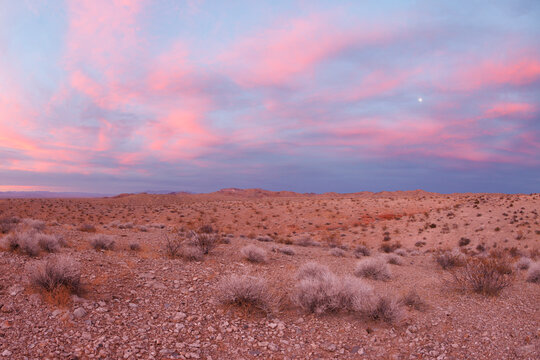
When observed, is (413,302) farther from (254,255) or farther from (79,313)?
(79,313)

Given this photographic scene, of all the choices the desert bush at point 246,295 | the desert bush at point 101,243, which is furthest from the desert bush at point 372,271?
the desert bush at point 101,243

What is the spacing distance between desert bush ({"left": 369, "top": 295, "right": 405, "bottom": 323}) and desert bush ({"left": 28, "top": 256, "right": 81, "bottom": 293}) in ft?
21.5

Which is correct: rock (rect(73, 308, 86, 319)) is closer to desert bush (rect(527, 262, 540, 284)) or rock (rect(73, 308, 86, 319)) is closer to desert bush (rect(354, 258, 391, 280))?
desert bush (rect(354, 258, 391, 280))

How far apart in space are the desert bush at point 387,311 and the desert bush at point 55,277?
656 cm

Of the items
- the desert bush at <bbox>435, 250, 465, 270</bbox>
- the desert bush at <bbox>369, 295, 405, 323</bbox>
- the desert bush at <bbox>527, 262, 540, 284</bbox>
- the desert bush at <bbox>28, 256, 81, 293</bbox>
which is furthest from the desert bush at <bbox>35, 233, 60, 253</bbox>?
the desert bush at <bbox>527, 262, 540, 284</bbox>

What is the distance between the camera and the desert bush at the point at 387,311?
6.68 metres

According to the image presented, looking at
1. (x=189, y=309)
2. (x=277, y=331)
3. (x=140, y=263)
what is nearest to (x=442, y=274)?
(x=277, y=331)

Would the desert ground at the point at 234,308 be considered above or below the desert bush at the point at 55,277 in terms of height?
below

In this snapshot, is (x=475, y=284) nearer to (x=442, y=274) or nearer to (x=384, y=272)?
(x=384, y=272)

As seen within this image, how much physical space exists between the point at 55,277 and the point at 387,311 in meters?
7.19

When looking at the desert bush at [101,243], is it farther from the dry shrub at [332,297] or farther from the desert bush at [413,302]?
the desert bush at [413,302]

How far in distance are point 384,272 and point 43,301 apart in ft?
32.6

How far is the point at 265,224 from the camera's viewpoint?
37812 millimetres

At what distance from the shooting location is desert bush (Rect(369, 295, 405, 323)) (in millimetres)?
6676
